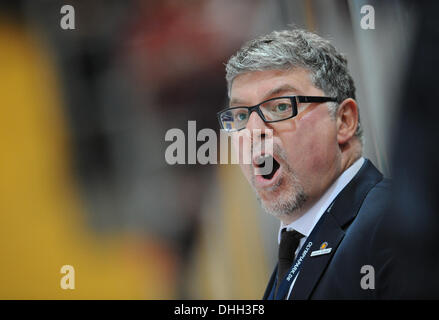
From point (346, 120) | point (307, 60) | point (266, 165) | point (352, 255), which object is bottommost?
point (352, 255)

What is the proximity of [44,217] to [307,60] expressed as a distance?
146 centimetres

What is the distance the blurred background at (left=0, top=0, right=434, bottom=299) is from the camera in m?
2.37

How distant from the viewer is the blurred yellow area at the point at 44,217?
2.38 meters

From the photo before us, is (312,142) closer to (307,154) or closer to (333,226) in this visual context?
(307,154)

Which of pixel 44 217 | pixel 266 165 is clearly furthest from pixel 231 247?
pixel 44 217

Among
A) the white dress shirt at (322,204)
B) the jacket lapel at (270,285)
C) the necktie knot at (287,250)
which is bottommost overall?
the jacket lapel at (270,285)

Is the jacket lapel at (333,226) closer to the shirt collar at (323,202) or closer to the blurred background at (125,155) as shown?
the shirt collar at (323,202)

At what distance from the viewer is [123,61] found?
2.46 meters

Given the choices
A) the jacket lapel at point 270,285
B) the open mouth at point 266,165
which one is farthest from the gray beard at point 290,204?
the jacket lapel at point 270,285

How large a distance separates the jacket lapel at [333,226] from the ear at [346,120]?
17 centimetres

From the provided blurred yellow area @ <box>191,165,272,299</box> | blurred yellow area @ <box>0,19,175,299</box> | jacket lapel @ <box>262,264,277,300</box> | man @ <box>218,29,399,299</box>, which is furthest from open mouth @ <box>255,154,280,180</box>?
blurred yellow area @ <box>0,19,175,299</box>

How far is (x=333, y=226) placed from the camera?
181 centimetres

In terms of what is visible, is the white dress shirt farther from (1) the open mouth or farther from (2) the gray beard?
(1) the open mouth
